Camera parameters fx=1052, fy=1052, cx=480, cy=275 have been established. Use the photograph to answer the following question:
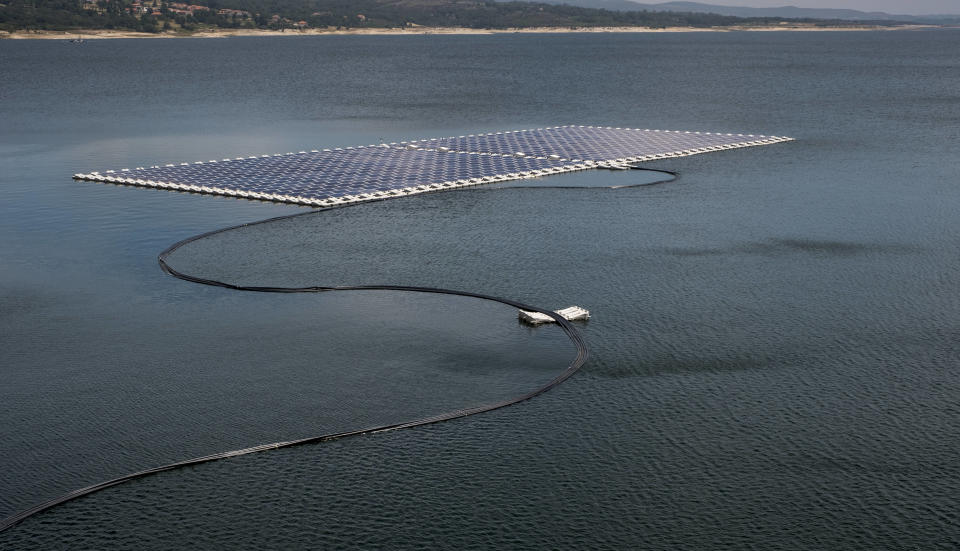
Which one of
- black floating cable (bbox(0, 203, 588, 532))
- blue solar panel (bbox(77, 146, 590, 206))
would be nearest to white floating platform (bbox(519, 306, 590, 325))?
black floating cable (bbox(0, 203, 588, 532))


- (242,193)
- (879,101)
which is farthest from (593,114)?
(242,193)

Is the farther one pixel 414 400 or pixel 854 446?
pixel 414 400

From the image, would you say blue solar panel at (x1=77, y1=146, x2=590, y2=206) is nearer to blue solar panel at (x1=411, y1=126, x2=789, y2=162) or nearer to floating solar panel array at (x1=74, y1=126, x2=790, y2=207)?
floating solar panel array at (x1=74, y1=126, x2=790, y2=207)

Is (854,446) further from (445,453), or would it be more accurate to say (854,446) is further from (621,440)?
(445,453)

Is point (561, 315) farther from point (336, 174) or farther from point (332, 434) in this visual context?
point (336, 174)

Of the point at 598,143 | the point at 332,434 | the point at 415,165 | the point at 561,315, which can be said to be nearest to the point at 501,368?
the point at 561,315

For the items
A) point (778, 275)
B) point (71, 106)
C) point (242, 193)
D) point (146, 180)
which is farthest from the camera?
point (71, 106)
